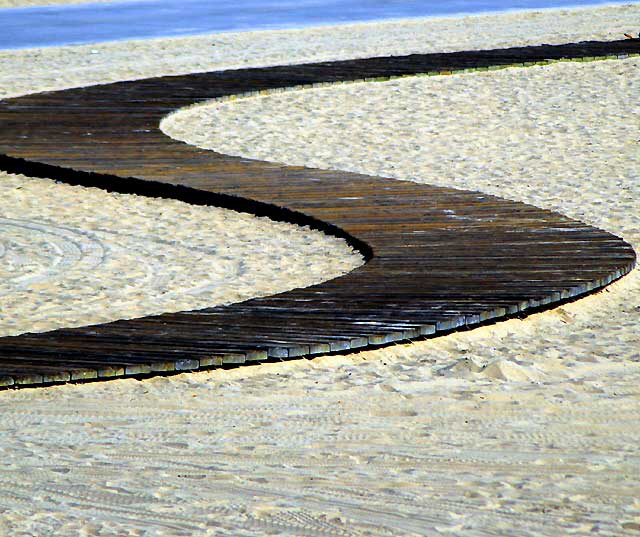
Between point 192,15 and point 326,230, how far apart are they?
43.8ft

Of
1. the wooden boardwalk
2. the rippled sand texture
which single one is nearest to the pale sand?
the wooden boardwalk

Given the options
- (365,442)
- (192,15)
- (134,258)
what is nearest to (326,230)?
(134,258)

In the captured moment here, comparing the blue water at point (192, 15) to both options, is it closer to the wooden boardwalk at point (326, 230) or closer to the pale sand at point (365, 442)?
the wooden boardwalk at point (326, 230)

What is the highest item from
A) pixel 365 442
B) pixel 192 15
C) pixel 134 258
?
pixel 365 442

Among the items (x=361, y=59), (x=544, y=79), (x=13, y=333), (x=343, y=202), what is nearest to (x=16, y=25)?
(x=361, y=59)

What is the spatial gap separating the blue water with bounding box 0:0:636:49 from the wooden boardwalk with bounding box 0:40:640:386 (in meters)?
6.87

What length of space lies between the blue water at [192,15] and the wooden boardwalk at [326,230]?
6869 millimetres

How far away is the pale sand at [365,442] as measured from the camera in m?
3.33

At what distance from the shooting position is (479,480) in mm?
3527

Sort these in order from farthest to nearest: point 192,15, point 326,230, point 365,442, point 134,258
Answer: point 192,15 → point 326,230 → point 134,258 → point 365,442

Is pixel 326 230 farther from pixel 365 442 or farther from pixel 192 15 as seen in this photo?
pixel 192 15

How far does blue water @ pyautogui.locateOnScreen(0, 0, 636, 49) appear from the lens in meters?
17.1

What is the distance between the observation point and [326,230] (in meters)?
6.83

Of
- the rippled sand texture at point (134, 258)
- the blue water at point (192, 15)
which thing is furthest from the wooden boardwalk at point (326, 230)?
the blue water at point (192, 15)
